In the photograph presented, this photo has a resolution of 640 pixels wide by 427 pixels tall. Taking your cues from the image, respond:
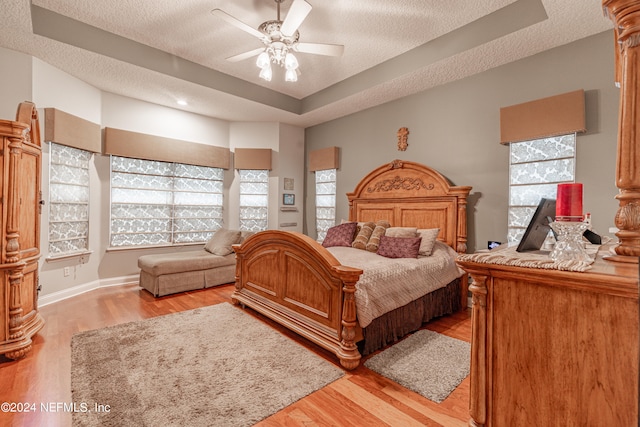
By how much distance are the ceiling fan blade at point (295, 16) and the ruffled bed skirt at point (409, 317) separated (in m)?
2.59

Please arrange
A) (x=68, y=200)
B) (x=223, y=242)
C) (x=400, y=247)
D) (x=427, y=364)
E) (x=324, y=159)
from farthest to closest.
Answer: (x=324, y=159)
(x=223, y=242)
(x=68, y=200)
(x=400, y=247)
(x=427, y=364)

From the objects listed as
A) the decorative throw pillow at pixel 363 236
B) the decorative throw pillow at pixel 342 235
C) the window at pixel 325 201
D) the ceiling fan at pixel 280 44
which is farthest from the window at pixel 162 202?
the decorative throw pillow at pixel 363 236

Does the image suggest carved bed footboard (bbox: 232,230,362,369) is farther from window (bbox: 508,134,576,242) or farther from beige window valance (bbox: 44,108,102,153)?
beige window valance (bbox: 44,108,102,153)

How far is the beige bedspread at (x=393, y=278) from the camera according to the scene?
2.25m

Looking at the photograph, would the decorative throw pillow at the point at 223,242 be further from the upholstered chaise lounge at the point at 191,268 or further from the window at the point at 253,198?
the window at the point at 253,198

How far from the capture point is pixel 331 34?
3.23 m

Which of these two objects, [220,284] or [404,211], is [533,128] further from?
[220,284]

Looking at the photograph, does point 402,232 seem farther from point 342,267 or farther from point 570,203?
point 570,203

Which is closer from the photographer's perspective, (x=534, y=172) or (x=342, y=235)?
(x=534, y=172)

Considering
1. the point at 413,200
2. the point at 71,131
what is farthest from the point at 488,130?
the point at 71,131

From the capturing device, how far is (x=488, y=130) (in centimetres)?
349

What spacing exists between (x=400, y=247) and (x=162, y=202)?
4065mm

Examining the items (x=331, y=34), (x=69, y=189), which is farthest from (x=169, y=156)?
(x=331, y=34)

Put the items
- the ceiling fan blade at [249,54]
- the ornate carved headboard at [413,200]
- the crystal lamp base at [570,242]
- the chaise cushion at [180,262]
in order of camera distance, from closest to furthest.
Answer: the crystal lamp base at [570,242], the ceiling fan blade at [249,54], the ornate carved headboard at [413,200], the chaise cushion at [180,262]
